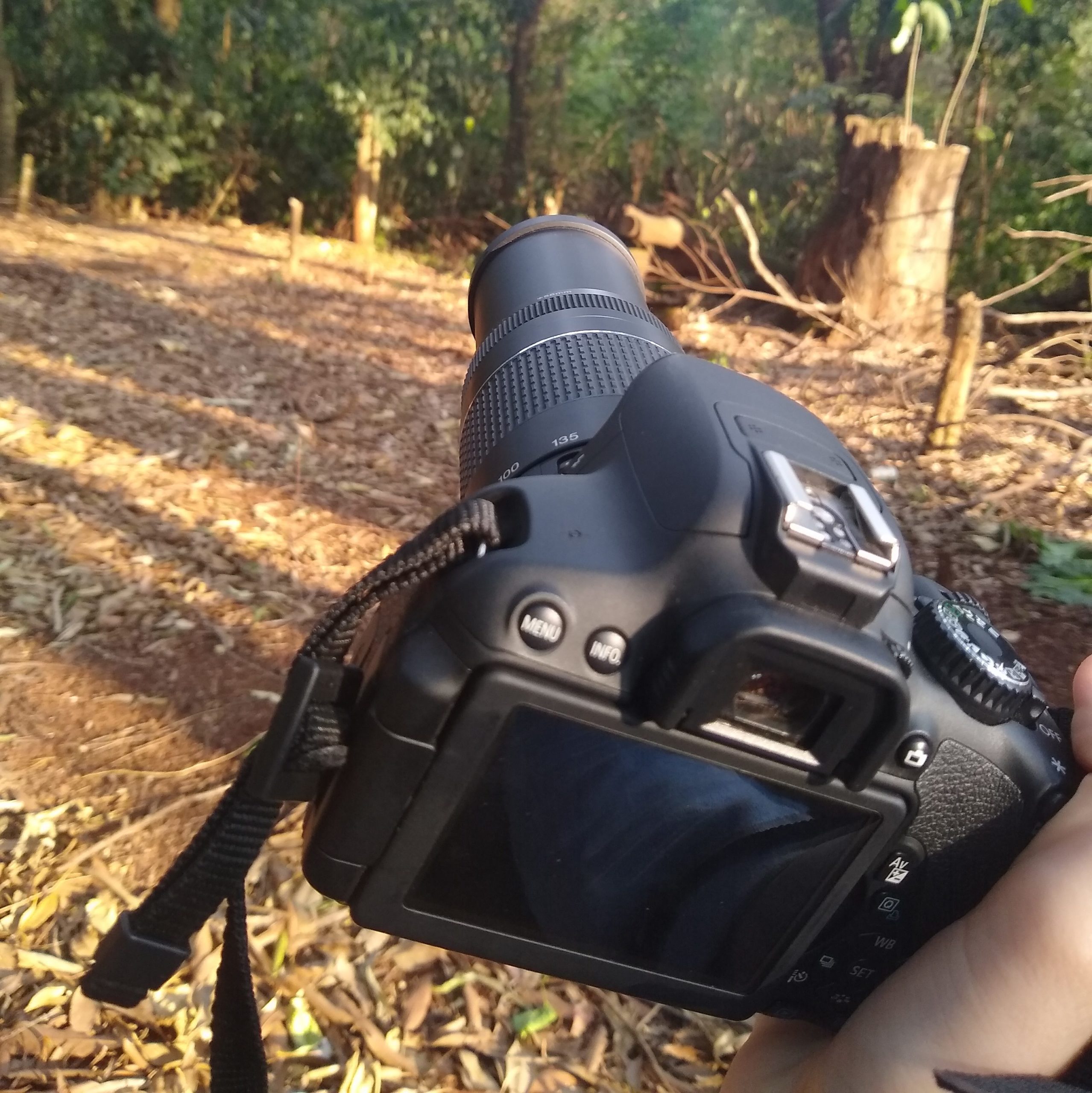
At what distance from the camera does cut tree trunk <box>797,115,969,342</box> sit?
3541mm

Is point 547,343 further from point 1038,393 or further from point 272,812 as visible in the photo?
point 1038,393

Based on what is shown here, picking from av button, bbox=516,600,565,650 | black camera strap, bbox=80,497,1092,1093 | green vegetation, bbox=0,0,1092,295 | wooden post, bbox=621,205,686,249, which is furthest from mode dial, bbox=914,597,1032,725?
green vegetation, bbox=0,0,1092,295

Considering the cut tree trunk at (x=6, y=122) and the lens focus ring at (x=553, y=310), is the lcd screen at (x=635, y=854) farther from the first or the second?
the cut tree trunk at (x=6, y=122)

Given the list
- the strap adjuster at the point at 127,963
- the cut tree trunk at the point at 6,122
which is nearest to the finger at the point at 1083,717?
the strap adjuster at the point at 127,963

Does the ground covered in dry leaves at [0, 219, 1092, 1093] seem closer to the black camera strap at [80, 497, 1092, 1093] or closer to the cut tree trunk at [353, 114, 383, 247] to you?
the black camera strap at [80, 497, 1092, 1093]

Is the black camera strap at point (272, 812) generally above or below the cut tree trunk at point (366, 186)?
above

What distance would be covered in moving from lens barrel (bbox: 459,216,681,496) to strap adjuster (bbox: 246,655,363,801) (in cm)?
25

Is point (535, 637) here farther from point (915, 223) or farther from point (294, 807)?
point (915, 223)

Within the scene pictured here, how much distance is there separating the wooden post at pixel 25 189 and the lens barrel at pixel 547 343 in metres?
4.69

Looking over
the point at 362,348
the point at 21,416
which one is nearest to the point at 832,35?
the point at 362,348

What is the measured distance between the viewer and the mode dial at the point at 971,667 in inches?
22.7

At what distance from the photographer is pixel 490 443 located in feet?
2.84

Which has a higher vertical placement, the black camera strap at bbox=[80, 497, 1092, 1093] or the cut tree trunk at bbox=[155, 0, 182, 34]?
the black camera strap at bbox=[80, 497, 1092, 1093]

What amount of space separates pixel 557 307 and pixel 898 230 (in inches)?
121
